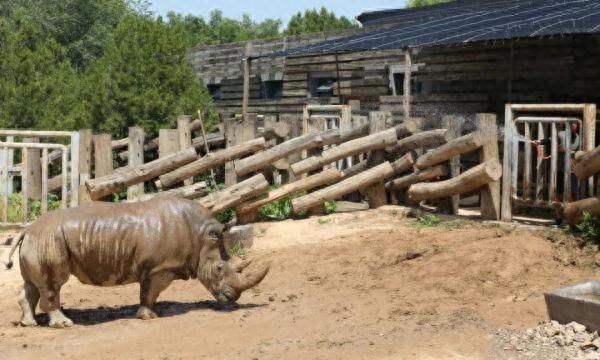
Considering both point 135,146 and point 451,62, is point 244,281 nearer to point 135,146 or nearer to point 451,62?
point 135,146

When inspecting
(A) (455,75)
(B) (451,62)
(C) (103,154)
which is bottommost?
(C) (103,154)

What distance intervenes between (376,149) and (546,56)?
4.59 m

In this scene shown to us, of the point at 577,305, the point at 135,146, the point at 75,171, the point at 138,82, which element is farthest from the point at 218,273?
the point at 138,82

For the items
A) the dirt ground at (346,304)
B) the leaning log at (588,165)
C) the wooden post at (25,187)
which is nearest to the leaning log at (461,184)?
the dirt ground at (346,304)

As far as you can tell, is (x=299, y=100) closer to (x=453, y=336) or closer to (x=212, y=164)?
(x=212, y=164)

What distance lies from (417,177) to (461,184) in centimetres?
107

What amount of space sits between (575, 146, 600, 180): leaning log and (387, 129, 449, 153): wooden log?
96.9 inches

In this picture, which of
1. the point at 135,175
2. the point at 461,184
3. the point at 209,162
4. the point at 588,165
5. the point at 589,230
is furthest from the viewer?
the point at 209,162

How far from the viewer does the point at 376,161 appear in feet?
49.4

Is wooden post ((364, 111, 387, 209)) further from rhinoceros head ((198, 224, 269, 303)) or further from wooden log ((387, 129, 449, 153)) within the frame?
rhinoceros head ((198, 224, 269, 303))

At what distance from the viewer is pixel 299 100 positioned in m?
24.7

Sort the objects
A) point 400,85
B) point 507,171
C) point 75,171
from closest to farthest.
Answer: point 507,171
point 75,171
point 400,85

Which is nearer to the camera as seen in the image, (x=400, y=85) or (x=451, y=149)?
(x=451, y=149)

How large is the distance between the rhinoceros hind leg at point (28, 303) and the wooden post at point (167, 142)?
7604mm
